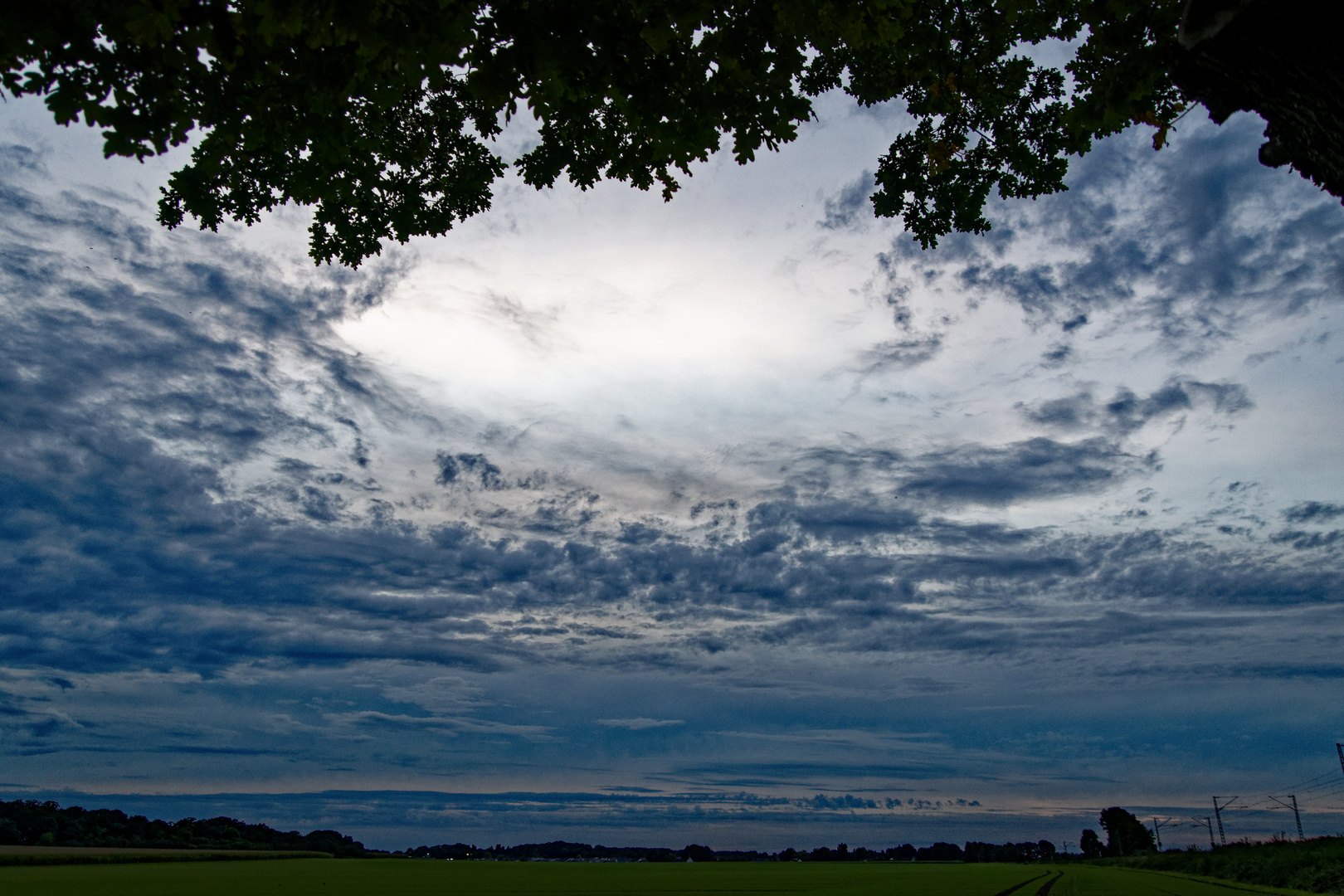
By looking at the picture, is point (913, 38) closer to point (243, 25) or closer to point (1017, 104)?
point (1017, 104)

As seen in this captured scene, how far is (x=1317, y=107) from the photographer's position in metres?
4.38

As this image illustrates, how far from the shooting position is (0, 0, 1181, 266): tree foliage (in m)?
5.10

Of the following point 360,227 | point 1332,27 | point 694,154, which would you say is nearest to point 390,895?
point 360,227

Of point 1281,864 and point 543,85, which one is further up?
point 543,85

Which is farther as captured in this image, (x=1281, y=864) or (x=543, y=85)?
(x=1281, y=864)

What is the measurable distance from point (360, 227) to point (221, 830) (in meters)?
173

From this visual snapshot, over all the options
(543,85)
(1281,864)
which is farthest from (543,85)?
(1281,864)

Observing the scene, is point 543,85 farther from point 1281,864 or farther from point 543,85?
point 1281,864

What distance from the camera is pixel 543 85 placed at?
680 centimetres

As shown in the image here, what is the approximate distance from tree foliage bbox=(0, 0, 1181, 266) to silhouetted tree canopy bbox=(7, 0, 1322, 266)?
0.02 m

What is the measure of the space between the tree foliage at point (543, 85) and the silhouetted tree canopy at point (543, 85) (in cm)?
2

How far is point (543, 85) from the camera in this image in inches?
266

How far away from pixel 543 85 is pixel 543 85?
0.14ft

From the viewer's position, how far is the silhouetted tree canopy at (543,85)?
510 centimetres
